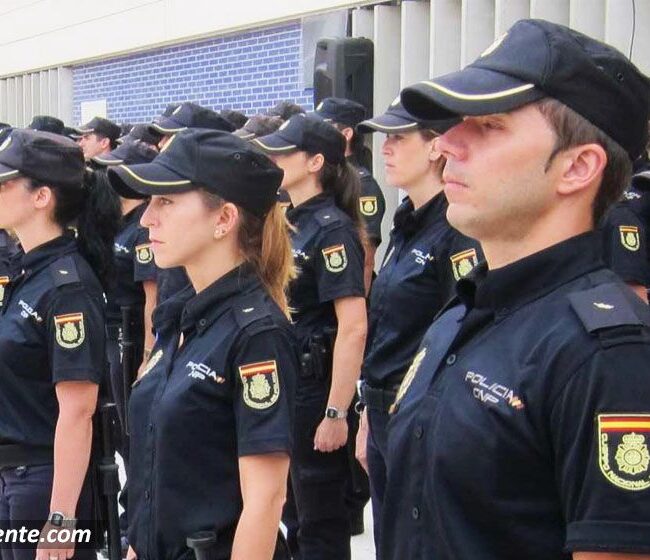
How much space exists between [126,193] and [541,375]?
160 cm

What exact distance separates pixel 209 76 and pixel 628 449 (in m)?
→ 9.88

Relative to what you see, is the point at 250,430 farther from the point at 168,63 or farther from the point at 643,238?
the point at 168,63

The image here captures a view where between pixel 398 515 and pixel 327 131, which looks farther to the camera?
pixel 327 131

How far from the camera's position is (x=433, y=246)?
335 cm

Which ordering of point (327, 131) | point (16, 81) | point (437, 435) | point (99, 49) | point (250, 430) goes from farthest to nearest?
point (16, 81) → point (99, 49) → point (327, 131) → point (250, 430) → point (437, 435)

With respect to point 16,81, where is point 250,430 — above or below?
above

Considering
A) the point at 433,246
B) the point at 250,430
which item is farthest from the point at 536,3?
the point at 250,430

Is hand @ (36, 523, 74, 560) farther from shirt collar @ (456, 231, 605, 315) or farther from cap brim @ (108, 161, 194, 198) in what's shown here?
shirt collar @ (456, 231, 605, 315)

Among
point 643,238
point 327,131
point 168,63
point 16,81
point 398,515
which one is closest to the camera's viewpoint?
point 398,515

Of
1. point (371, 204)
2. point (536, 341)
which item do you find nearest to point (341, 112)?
point (371, 204)

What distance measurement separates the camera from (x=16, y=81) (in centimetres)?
1583

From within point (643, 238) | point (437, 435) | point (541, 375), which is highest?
point (541, 375)

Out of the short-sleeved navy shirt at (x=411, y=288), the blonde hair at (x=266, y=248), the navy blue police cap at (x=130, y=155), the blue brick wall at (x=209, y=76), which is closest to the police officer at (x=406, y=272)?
the short-sleeved navy shirt at (x=411, y=288)

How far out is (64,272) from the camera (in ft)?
10.3
